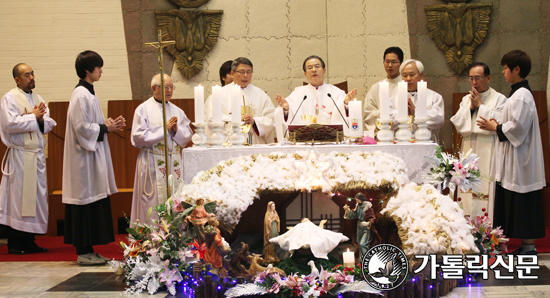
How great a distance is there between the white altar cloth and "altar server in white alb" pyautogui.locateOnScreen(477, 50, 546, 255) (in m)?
1.19

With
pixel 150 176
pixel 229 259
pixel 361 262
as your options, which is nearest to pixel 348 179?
pixel 361 262

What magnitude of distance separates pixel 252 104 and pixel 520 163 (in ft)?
9.80

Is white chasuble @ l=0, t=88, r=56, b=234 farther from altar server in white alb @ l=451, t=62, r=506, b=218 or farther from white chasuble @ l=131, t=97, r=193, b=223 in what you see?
altar server in white alb @ l=451, t=62, r=506, b=218

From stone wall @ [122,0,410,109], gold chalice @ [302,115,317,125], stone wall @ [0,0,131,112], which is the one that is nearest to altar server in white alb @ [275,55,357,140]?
gold chalice @ [302,115,317,125]

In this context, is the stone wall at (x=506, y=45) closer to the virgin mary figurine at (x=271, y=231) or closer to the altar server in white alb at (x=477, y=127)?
the altar server in white alb at (x=477, y=127)

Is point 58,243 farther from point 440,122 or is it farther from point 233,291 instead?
point 440,122

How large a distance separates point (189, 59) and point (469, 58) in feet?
13.6

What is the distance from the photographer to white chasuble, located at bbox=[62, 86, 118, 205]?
5625 millimetres

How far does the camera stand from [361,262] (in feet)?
13.7

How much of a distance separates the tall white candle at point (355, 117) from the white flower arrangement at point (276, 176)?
0.47 meters

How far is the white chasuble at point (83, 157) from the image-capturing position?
562 centimetres

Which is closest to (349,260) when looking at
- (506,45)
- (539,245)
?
(539,245)

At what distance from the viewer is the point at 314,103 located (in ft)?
21.2

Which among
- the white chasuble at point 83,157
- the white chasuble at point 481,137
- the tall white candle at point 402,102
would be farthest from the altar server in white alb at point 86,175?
the white chasuble at point 481,137
